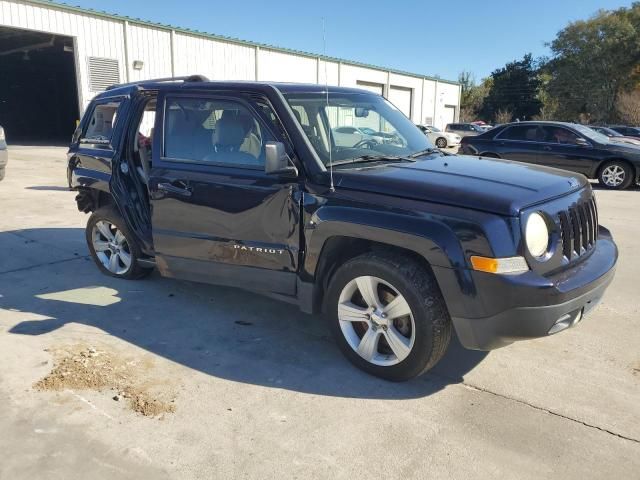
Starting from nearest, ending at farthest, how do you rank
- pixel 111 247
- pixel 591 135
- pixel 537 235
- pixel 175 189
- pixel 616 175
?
pixel 537 235, pixel 175 189, pixel 111 247, pixel 616 175, pixel 591 135

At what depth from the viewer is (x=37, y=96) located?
112ft

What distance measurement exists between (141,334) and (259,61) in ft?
80.2

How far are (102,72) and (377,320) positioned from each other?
21.3 meters

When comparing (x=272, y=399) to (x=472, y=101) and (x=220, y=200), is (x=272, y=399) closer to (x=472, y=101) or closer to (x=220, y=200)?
(x=220, y=200)

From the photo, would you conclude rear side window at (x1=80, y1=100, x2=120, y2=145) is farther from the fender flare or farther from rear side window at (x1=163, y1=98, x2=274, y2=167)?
the fender flare

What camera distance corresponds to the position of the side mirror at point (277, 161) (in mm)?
3400

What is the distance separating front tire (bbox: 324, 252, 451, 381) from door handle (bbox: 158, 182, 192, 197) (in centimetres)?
141

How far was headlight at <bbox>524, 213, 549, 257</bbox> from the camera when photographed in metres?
2.90

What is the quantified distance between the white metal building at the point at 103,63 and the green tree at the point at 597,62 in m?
22.2

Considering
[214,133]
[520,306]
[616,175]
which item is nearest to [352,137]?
[214,133]

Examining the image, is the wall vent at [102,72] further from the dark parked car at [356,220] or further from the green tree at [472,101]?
the green tree at [472,101]

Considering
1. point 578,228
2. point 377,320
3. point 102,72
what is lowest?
point 377,320

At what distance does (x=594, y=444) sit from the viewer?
2.76 meters

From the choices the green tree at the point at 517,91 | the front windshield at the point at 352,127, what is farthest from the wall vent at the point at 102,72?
the green tree at the point at 517,91
